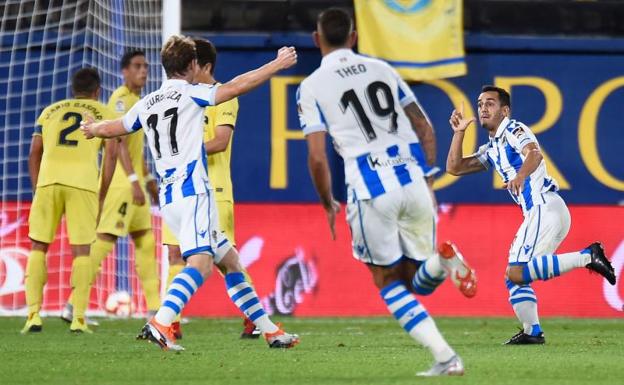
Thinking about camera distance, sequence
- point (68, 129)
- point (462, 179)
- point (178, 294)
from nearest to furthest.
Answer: point (178, 294), point (68, 129), point (462, 179)

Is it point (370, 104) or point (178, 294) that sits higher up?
point (370, 104)

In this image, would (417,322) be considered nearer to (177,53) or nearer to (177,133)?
(177,133)

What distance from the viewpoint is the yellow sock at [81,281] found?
35.7 ft

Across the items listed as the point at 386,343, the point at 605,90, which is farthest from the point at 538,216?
the point at 605,90

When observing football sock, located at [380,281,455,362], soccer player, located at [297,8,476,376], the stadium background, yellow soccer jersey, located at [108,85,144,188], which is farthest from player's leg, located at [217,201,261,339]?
the stadium background

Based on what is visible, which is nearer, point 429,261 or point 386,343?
point 429,261

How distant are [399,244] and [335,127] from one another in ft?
2.09

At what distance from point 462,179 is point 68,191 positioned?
549 centimetres

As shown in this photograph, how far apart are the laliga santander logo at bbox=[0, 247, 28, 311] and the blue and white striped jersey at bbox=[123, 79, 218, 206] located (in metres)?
5.74

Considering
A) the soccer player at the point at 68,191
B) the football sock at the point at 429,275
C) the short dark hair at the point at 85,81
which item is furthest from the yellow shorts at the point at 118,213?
the football sock at the point at 429,275

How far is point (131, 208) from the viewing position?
11.9m

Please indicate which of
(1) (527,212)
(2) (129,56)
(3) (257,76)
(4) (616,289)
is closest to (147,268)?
(2) (129,56)

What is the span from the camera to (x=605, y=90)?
49.4 feet

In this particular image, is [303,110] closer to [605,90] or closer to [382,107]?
[382,107]
